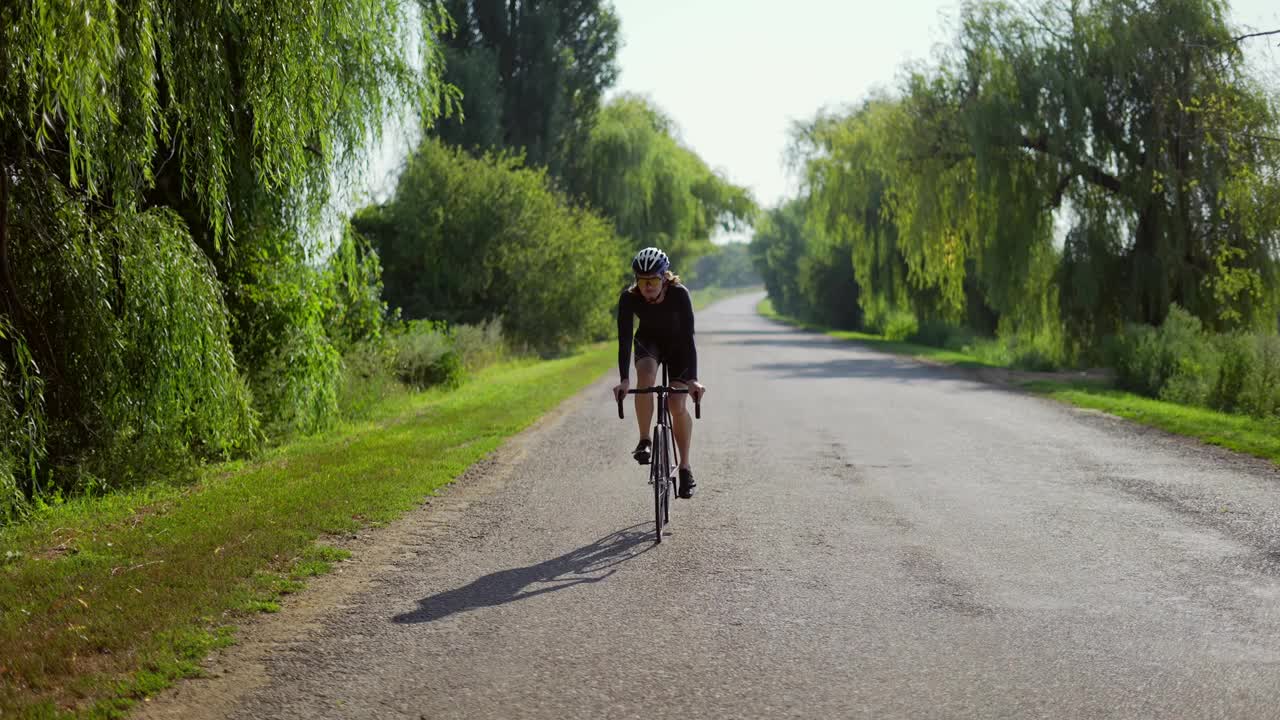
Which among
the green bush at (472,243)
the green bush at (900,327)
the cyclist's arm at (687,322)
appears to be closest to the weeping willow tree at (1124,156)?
the green bush at (472,243)

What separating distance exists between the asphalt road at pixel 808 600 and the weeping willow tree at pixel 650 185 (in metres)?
31.3

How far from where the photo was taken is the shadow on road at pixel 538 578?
Answer: 5734 mm

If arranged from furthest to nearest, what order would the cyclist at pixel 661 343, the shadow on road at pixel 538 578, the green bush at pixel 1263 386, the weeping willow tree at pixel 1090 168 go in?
the weeping willow tree at pixel 1090 168
the green bush at pixel 1263 386
the cyclist at pixel 661 343
the shadow on road at pixel 538 578

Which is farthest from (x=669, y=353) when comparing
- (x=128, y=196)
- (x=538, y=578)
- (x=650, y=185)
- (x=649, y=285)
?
(x=650, y=185)

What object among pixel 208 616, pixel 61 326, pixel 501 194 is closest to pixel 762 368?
pixel 501 194

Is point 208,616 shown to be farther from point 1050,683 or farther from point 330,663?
point 1050,683

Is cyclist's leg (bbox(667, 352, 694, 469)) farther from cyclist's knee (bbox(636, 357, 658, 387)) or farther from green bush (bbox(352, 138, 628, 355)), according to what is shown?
green bush (bbox(352, 138, 628, 355))

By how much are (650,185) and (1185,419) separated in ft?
101

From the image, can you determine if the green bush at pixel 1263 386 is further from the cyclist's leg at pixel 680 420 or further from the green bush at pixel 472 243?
the green bush at pixel 472 243

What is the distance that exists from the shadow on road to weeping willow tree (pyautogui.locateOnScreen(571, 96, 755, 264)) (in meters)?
33.1

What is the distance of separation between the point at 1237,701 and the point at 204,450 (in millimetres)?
9358

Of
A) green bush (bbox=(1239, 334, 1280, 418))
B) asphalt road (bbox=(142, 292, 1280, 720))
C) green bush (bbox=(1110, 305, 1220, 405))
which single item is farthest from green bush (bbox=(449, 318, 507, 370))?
green bush (bbox=(1239, 334, 1280, 418))

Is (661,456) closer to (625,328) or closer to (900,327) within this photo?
(625,328)

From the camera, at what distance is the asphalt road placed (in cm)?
438
